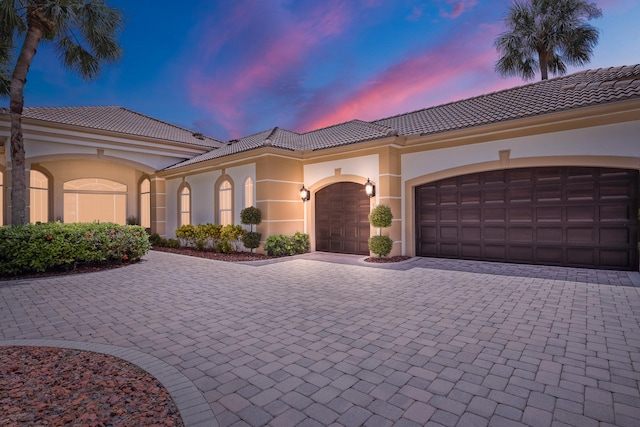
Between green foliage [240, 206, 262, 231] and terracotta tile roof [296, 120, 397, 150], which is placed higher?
terracotta tile roof [296, 120, 397, 150]

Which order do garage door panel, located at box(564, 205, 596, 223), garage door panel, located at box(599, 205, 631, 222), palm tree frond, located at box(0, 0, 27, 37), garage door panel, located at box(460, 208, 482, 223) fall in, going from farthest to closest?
garage door panel, located at box(460, 208, 482, 223), palm tree frond, located at box(0, 0, 27, 37), garage door panel, located at box(564, 205, 596, 223), garage door panel, located at box(599, 205, 631, 222)

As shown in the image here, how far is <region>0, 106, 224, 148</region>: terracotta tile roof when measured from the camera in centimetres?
1592

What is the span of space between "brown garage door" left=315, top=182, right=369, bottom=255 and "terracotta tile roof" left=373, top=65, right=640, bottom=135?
3.26 meters

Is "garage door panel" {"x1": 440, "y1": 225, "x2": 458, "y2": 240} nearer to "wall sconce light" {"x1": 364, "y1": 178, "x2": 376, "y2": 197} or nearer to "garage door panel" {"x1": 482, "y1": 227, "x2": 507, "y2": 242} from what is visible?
"garage door panel" {"x1": 482, "y1": 227, "x2": 507, "y2": 242}

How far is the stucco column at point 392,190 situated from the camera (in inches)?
448

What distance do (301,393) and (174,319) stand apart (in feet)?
10.6

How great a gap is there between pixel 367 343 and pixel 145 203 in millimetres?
Answer: 20661

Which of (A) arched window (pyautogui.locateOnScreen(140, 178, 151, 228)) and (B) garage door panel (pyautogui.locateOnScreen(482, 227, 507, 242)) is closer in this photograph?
(B) garage door panel (pyautogui.locateOnScreen(482, 227, 507, 242))

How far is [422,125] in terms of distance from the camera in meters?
12.4

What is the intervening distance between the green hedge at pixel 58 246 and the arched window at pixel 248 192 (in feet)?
15.5

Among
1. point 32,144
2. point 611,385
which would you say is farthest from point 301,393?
point 32,144

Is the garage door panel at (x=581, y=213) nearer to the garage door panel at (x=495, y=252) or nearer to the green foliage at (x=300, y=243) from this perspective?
the garage door panel at (x=495, y=252)

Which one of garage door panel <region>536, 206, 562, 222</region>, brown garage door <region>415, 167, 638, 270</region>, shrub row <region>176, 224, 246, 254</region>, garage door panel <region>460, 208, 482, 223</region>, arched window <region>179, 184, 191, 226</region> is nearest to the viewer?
brown garage door <region>415, 167, 638, 270</region>

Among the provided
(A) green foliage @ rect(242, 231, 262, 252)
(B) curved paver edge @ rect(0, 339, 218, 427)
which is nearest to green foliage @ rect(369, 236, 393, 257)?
(A) green foliage @ rect(242, 231, 262, 252)
